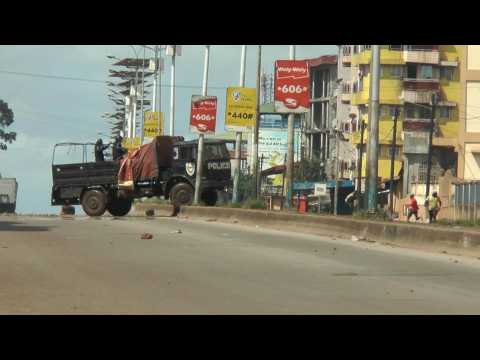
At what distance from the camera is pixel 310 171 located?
101m

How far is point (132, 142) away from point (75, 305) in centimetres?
6054

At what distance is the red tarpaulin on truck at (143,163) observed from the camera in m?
36.5

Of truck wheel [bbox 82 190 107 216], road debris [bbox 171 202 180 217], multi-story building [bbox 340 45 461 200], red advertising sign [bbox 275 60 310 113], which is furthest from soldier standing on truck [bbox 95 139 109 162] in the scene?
multi-story building [bbox 340 45 461 200]

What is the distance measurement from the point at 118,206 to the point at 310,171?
6416 centimetres

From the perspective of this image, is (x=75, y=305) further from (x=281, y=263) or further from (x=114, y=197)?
(x=114, y=197)

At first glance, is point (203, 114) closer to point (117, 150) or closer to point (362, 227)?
point (117, 150)

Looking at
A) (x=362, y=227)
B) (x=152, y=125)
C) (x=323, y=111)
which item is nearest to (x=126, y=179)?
(x=362, y=227)

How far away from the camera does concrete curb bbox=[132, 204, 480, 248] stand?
18.7m

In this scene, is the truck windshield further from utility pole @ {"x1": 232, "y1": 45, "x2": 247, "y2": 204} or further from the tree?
the tree

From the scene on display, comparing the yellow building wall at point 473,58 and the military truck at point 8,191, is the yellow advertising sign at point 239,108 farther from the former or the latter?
the yellow building wall at point 473,58

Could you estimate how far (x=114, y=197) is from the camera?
1485 inches
